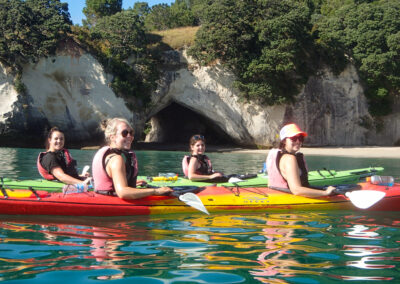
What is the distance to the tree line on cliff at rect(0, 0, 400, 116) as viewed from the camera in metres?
23.9

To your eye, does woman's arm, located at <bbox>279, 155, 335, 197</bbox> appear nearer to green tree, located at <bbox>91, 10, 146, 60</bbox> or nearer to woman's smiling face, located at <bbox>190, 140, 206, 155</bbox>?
woman's smiling face, located at <bbox>190, 140, 206, 155</bbox>

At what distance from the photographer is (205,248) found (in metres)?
3.82

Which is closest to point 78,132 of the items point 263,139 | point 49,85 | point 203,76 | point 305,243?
point 49,85

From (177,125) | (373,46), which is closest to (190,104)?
(177,125)

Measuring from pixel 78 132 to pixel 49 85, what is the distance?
11.3ft

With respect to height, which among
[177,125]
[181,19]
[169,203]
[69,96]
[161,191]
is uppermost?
[181,19]

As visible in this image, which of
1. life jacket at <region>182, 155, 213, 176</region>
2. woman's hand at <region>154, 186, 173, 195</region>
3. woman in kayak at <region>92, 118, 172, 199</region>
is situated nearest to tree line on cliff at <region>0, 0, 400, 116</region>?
life jacket at <region>182, 155, 213, 176</region>

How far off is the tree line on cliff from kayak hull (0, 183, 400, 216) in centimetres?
1972

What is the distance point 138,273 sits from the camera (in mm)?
3074

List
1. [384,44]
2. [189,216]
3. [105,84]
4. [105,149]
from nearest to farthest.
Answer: [105,149] → [189,216] → [105,84] → [384,44]

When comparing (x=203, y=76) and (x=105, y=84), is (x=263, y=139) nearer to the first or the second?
(x=203, y=76)

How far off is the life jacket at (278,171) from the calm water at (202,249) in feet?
1.54

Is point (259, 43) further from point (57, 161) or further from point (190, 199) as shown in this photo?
point (190, 199)

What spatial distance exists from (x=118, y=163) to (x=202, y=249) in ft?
4.62
